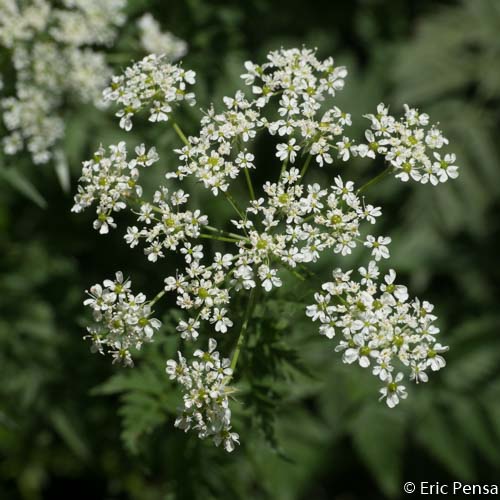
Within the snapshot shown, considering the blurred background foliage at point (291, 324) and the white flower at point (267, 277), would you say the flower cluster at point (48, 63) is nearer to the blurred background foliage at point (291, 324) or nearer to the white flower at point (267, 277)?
the blurred background foliage at point (291, 324)

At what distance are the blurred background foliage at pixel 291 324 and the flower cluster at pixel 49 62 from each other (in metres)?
0.19

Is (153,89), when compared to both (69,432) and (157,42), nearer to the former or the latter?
(157,42)

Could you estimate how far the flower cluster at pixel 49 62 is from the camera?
15.9ft

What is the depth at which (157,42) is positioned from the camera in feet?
16.4

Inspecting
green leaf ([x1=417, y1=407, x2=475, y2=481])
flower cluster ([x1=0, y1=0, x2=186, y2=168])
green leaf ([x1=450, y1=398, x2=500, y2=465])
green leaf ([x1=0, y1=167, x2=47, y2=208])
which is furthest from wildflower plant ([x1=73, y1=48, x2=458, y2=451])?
green leaf ([x1=450, y1=398, x2=500, y2=465])

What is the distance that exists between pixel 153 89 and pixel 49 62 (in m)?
1.57

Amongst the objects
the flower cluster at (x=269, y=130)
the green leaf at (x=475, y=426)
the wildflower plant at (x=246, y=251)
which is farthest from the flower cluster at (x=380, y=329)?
the green leaf at (x=475, y=426)

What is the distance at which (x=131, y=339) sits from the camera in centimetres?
341

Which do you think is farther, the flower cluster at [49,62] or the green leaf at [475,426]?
the green leaf at [475,426]

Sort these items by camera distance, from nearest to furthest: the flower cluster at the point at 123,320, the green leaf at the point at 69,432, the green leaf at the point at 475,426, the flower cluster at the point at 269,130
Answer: the flower cluster at the point at 123,320 < the flower cluster at the point at 269,130 < the green leaf at the point at 69,432 < the green leaf at the point at 475,426

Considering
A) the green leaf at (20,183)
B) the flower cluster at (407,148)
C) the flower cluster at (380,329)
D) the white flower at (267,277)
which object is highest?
the green leaf at (20,183)

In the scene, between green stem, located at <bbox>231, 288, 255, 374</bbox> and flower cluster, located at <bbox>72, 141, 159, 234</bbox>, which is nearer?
green stem, located at <bbox>231, 288, 255, 374</bbox>

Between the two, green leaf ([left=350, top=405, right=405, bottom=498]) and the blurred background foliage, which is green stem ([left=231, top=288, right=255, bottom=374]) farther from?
green leaf ([left=350, top=405, right=405, bottom=498])

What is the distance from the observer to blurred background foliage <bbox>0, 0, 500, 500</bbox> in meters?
4.55
